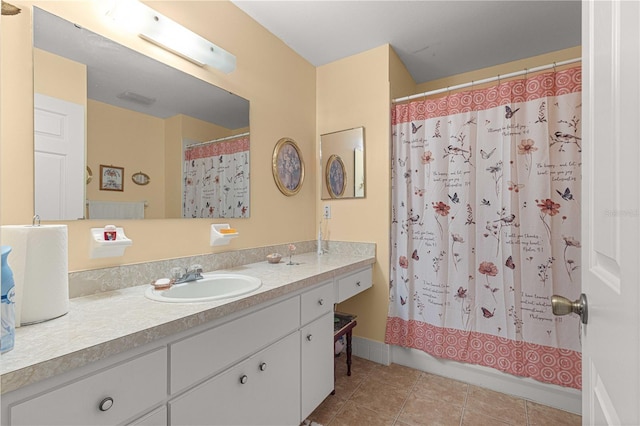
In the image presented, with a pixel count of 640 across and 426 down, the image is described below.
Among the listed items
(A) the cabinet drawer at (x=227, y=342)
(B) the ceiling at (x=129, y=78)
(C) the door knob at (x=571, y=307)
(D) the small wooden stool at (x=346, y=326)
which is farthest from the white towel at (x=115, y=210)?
(C) the door knob at (x=571, y=307)

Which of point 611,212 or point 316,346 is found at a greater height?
point 611,212

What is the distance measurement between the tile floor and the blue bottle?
1454 millimetres

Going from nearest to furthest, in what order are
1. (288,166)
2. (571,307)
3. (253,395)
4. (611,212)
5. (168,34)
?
1. (611,212)
2. (571,307)
3. (253,395)
4. (168,34)
5. (288,166)

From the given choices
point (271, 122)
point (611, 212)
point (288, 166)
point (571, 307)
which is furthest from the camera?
point (288, 166)

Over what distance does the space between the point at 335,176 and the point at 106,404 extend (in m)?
1.99

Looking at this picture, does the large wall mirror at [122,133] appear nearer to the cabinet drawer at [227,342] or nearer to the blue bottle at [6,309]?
the blue bottle at [6,309]

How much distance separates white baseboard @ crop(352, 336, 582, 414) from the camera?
167cm

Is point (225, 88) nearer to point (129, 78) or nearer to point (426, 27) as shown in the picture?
point (129, 78)

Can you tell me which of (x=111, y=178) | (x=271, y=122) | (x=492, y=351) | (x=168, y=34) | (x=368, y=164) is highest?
(x=168, y=34)

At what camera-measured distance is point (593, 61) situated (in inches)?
24.6

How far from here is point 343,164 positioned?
7.79 feet

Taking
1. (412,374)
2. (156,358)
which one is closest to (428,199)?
(412,374)

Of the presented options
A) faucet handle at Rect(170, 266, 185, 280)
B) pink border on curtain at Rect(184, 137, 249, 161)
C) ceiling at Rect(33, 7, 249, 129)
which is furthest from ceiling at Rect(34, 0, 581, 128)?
faucet handle at Rect(170, 266, 185, 280)

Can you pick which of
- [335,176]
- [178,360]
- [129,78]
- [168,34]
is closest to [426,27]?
[335,176]
